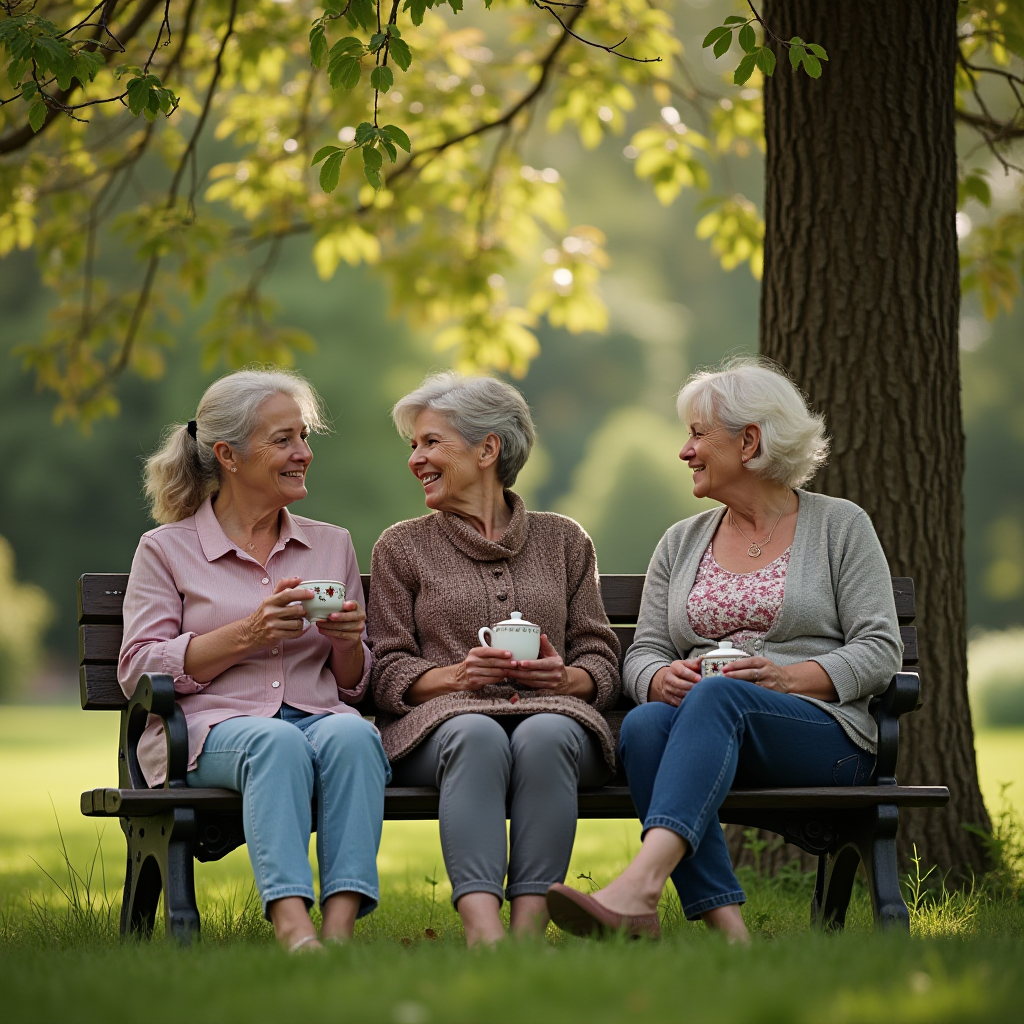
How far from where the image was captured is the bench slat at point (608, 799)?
335cm

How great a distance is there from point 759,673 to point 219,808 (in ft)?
4.58

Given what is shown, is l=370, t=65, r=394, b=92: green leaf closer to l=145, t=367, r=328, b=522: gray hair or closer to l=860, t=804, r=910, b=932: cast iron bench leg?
l=145, t=367, r=328, b=522: gray hair

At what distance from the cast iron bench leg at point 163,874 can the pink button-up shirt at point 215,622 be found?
17 centimetres

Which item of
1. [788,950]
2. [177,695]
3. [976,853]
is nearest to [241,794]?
[177,695]

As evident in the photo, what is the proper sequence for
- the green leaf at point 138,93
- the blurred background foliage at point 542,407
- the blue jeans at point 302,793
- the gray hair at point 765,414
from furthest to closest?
the blurred background foliage at point 542,407 → the gray hair at point 765,414 → the green leaf at point 138,93 → the blue jeans at point 302,793

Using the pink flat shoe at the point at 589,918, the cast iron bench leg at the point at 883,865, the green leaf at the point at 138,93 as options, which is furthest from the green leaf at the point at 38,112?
the cast iron bench leg at the point at 883,865

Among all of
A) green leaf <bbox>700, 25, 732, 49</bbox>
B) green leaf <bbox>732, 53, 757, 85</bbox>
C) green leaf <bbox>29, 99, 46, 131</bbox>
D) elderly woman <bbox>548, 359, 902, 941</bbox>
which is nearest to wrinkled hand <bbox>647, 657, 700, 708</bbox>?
elderly woman <bbox>548, 359, 902, 941</bbox>

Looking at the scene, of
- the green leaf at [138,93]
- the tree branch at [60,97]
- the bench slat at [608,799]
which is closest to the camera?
the bench slat at [608,799]

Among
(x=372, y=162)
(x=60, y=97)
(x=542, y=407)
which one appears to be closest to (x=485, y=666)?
(x=372, y=162)

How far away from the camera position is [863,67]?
4750 mm

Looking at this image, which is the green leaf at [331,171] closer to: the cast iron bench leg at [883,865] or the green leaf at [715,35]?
the green leaf at [715,35]

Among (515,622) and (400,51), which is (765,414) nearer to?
(515,622)

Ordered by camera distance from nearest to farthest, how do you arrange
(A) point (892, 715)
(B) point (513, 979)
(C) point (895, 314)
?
(B) point (513, 979) → (A) point (892, 715) → (C) point (895, 314)

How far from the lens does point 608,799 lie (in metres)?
3.70
